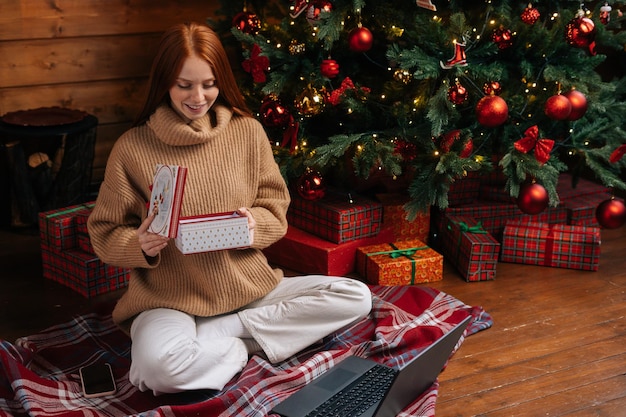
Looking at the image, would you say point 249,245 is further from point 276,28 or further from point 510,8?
point 510,8

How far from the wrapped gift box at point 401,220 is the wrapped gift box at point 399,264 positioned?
0.12 metres

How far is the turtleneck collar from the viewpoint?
2.07 m

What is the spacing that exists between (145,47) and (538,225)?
1.75 meters

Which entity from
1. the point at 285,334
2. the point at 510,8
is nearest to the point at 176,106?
the point at 285,334

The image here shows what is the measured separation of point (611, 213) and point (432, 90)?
0.83 m

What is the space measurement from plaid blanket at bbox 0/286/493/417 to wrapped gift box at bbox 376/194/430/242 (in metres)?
0.34

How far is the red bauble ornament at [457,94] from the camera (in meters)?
2.66

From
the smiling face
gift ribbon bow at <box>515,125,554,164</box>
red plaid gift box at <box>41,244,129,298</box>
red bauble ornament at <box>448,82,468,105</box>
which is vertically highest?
the smiling face

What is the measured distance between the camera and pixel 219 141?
2158 millimetres

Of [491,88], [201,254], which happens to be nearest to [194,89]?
[201,254]

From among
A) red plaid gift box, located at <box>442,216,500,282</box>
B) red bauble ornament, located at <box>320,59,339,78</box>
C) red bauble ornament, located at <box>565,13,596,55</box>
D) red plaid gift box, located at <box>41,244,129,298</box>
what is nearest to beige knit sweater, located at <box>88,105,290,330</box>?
red plaid gift box, located at <box>41,244,129,298</box>

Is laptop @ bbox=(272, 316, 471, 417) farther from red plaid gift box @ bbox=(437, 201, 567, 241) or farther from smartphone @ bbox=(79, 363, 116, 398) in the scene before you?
red plaid gift box @ bbox=(437, 201, 567, 241)

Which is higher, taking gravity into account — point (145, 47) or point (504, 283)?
point (145, 47)

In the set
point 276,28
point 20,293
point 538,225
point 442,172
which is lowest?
point 20,293
